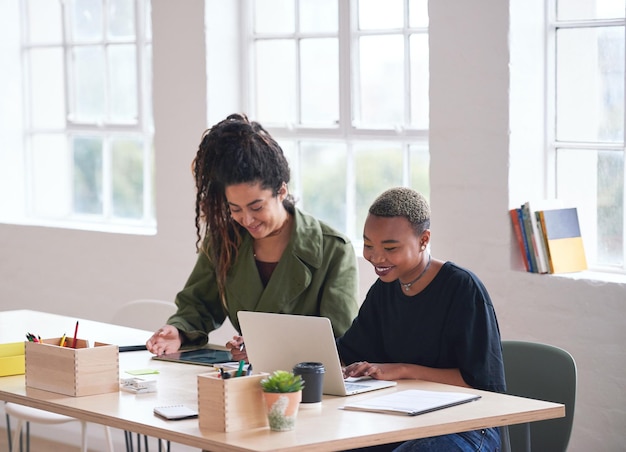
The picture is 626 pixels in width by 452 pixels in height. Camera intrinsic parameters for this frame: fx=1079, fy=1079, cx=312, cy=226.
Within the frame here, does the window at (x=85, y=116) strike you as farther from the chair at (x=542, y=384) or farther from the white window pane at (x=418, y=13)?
the chair at (x=542, y=384)

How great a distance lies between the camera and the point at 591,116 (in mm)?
4156

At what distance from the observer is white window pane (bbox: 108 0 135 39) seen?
18.9 ft

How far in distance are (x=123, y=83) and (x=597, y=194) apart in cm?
277

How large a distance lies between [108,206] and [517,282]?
2736mm

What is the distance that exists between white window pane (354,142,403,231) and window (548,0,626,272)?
0.76 meters

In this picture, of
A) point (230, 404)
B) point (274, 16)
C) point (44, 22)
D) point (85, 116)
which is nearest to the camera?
point (230, 404)

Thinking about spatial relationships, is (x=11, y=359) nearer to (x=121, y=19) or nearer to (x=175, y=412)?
(x=175, y=412)

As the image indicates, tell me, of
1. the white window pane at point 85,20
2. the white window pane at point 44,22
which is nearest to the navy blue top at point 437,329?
the white window pane at point 85,20

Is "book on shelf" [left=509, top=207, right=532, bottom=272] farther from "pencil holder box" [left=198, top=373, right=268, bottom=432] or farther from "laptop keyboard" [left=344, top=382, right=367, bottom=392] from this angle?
"pencil holder box" [left=198, top=373, right=268, bottom=432]

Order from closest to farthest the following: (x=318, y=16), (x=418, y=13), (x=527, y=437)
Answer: (x=527, y=437) → (x=418, y=13) → (x=318, y=16)

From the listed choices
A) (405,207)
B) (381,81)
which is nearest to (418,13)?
(381,81)

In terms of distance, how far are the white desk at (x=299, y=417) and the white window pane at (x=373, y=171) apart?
1.85m

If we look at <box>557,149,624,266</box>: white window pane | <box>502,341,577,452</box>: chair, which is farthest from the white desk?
<box>557,149,624,266</box>: white window pane

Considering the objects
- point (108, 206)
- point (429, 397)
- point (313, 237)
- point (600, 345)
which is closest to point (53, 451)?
point (108, 206)
